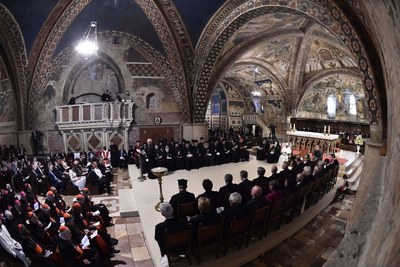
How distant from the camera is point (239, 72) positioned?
2311cm

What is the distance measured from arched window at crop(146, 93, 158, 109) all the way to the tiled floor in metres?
12.7

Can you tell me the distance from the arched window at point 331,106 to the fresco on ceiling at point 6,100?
22.6 meters

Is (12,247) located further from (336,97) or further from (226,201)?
(336,97)

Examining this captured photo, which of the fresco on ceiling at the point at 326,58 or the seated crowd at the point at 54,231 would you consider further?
the fresco on ceiling at the point at 326,58

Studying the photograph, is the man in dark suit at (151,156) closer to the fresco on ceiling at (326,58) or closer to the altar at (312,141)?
the altar at (312,141)

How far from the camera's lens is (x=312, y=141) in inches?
599

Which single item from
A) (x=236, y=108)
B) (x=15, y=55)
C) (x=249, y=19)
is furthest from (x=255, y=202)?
(x=236, y=108)

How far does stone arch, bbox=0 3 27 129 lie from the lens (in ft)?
37.7

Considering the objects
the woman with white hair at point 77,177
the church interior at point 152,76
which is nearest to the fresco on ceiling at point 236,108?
the church interior at point 152,76

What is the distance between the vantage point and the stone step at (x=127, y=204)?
7431mm

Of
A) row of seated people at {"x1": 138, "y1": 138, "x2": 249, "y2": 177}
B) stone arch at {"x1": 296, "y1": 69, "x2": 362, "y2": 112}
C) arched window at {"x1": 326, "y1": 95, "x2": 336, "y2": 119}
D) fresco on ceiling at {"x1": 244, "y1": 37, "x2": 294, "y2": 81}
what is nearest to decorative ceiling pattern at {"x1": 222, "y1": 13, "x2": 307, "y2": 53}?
fresco on ceiling at {"x1": 244, "y1": 37, "x2": 294, "y2": 81}

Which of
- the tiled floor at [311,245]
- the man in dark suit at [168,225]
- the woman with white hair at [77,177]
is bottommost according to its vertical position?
the tiled floor at [311,245]

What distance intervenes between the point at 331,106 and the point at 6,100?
2298cm

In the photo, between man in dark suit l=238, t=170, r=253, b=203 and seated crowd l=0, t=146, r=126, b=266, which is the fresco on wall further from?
man in dark suit l=238, t=170, r=253, b=203
